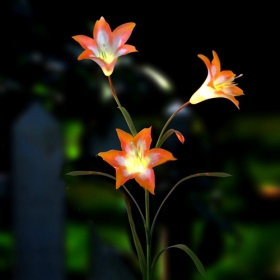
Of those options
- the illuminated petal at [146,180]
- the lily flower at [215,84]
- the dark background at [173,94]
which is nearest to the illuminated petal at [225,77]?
the lily flower at [215,84]

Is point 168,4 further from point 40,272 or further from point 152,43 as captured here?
point 40,272

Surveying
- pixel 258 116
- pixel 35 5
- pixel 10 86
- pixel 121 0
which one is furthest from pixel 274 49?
pixel 10 86

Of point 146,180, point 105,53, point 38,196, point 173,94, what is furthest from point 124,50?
point 38,196

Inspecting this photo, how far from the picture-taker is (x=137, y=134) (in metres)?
0.48

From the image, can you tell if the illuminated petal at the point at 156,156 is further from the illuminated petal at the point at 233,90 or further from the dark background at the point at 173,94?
the dark background at the point at 173,94

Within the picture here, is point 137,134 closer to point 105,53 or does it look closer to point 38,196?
point 105,53

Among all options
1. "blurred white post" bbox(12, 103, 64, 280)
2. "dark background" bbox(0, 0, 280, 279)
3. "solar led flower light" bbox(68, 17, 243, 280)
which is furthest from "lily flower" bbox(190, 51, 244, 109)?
"blurred white post" bbox(12, 103, 64, 280)

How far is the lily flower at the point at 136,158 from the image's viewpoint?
47 centimetres

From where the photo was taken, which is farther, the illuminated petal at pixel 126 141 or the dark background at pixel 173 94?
the dark background at pixel 173 94

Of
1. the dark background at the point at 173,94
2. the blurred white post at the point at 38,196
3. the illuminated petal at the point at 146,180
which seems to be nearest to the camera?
the illuminated petal at the point at 146,180

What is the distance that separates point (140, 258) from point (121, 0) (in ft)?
4.37

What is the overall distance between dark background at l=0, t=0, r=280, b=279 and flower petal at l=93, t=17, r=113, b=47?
28cm

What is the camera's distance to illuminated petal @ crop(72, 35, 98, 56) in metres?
0.51

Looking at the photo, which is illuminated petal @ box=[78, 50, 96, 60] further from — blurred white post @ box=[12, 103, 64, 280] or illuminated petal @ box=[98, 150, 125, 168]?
blurred white post @ box=[12, 103, 64, 280]
